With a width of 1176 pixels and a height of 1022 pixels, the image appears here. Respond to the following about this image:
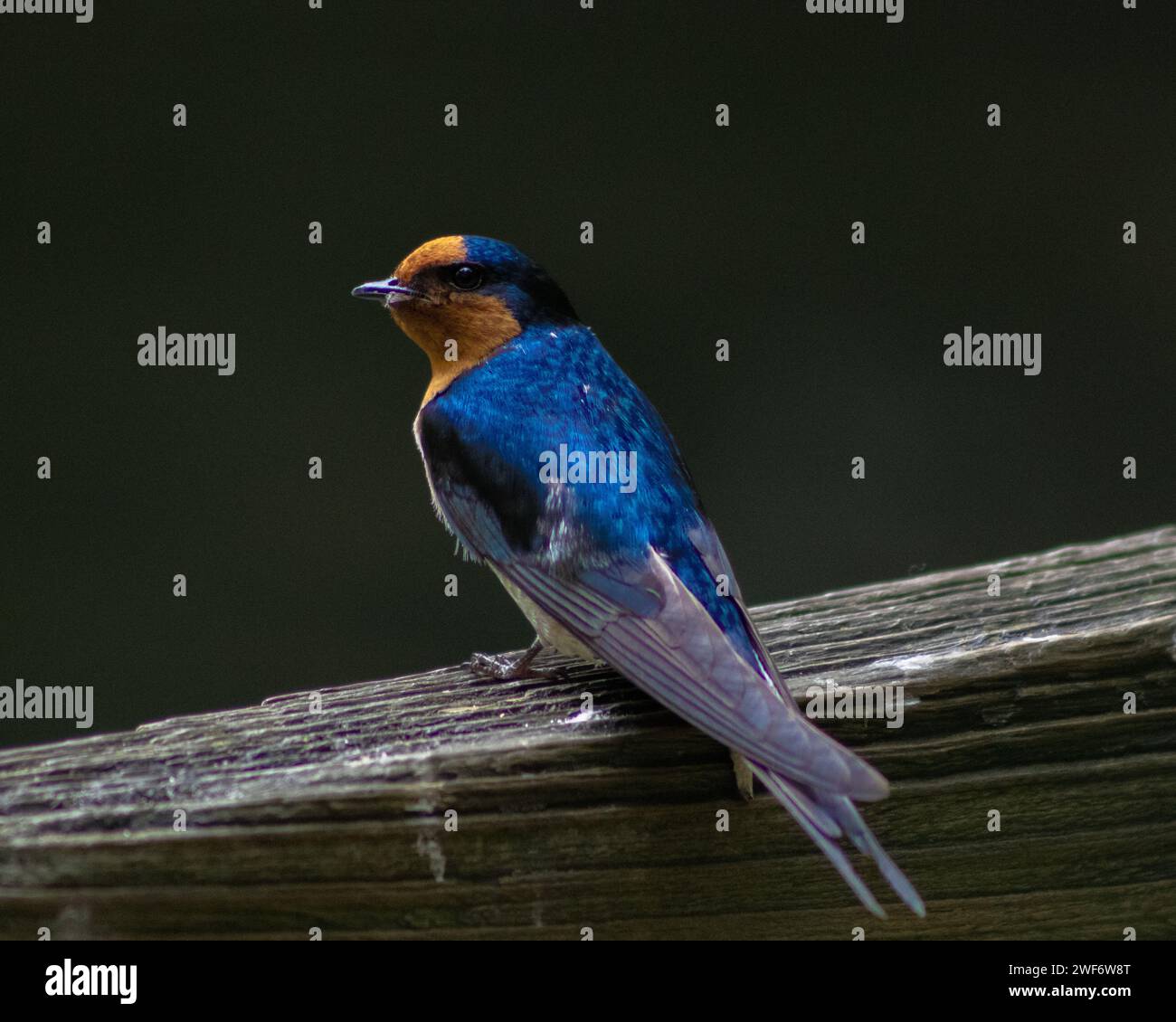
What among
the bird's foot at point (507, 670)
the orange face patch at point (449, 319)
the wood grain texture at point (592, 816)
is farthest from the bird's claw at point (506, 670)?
the orange face patch at point (449, 319)

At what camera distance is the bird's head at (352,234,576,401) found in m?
3.15

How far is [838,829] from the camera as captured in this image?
→ 4.74 ft

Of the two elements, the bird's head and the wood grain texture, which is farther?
the bird's head

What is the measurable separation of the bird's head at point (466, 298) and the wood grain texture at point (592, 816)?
146 cm

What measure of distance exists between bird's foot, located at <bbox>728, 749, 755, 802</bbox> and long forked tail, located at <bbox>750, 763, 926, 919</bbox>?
0.27 ft

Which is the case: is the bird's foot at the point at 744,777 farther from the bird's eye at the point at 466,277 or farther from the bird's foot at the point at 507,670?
the bird's eye at the point at 466,277

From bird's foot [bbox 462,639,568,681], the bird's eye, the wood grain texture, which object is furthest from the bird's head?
the wood grain texture

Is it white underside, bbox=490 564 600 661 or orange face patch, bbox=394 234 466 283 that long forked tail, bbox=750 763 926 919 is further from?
orange face patch, bbox=394 234 466 283

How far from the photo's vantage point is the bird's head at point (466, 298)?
315 centimetres

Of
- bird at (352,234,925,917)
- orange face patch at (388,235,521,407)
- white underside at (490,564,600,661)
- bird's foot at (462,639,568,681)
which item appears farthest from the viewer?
orange face patch at (388,235,521,407)

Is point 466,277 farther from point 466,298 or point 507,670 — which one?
point 507,670

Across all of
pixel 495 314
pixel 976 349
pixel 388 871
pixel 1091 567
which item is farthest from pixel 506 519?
pixel 976 349

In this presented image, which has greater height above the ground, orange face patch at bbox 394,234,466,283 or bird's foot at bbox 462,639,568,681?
orange face patch at bbox 394,234,466,283

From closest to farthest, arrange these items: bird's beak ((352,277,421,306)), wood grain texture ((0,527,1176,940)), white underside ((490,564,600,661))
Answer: wood grain texture ((0,527,1176,940)) → white underside ((490,564,600,661)) → bird's beak ((352,277,421,306))
